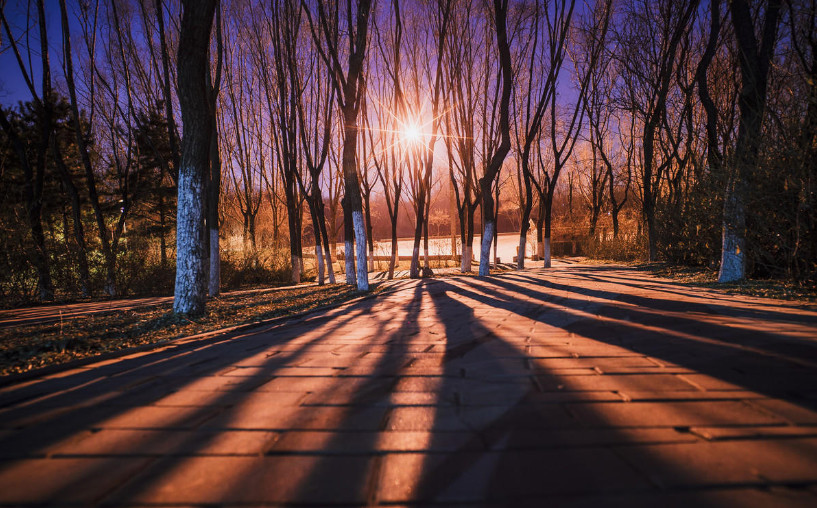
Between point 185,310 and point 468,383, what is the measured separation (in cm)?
499

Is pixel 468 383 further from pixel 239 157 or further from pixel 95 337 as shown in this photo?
pixel 239 157

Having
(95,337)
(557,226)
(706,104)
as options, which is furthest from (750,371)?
(557,226)

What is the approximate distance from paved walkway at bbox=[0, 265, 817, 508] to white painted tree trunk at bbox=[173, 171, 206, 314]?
2503 millimetres

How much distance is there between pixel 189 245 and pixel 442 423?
5.35 metres

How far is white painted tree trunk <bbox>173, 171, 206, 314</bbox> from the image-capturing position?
5.66 m

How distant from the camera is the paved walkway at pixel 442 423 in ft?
4.26

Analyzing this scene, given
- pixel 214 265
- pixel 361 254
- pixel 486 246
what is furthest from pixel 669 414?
pixel 214 265

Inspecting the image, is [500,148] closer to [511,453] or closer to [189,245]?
[189,245]

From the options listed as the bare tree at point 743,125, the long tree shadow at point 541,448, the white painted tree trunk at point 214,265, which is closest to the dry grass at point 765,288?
the bare tree at point 743,125

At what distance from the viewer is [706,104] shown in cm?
1040

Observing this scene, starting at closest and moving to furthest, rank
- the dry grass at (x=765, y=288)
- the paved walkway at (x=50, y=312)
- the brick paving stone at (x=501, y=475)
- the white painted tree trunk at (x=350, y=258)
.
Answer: the brick paving stone at (x=501, y=475), the dry grass at (x=765, y=288), the paved walkway at (x=50, y=312), the white painted tree trunk at (x=350, y=258)

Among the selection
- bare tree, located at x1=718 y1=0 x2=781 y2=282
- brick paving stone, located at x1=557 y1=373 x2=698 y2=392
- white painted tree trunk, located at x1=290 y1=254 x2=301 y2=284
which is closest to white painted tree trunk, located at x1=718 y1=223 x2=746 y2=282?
bare tree, located at x1=718 y1=0 x2=781 y2=282

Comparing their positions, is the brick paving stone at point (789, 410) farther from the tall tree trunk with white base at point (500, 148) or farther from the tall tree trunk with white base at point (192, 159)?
the tall tree trunk with white base at point (500, 148)

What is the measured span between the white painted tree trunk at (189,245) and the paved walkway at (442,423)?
2.50 metres
